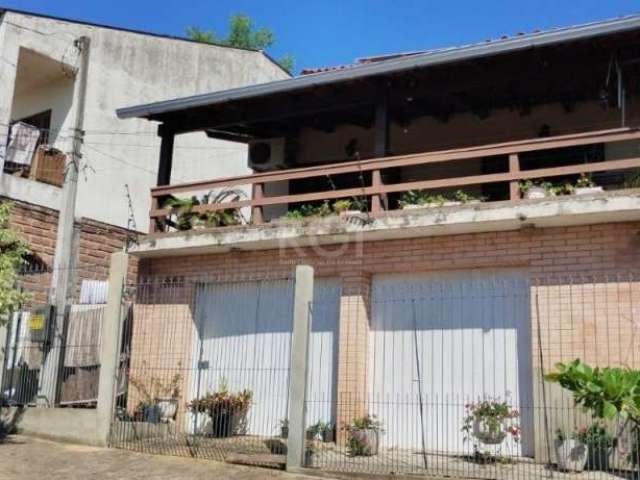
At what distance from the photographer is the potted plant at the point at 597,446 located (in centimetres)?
827

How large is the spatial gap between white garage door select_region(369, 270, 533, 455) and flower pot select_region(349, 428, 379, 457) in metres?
0.71

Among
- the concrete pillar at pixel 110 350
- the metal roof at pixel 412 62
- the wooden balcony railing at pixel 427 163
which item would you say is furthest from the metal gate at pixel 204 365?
the metal roof at pixel 412 62

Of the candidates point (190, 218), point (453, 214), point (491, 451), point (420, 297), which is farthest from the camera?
point (190, 218)

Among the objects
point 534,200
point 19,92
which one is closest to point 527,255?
point 534,200

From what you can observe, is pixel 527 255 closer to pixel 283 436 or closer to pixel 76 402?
pixel 283 436

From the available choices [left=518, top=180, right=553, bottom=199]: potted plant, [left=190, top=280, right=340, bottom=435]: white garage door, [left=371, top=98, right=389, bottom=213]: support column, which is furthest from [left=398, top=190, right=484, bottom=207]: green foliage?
[left=190, top=280, right=340, bottom=435]: white garage door

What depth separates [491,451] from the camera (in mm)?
9086

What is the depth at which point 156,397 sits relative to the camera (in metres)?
11.6

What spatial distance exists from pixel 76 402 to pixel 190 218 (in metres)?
3.56

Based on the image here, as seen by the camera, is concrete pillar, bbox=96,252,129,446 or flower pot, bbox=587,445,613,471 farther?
concrete pillar, bbox=96,252,129,446

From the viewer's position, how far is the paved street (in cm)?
847

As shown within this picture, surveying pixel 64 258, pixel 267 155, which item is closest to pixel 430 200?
pixel 267 155

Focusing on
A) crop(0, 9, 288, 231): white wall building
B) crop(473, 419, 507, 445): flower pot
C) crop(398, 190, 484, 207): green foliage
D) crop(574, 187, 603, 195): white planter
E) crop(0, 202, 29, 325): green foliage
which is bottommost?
crop(473, 419, 507, 445): flower pot

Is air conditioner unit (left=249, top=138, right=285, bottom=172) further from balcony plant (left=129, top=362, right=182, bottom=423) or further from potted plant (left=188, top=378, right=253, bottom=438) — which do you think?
potted plant (left=188, top=378, right=253, bottom=438)
